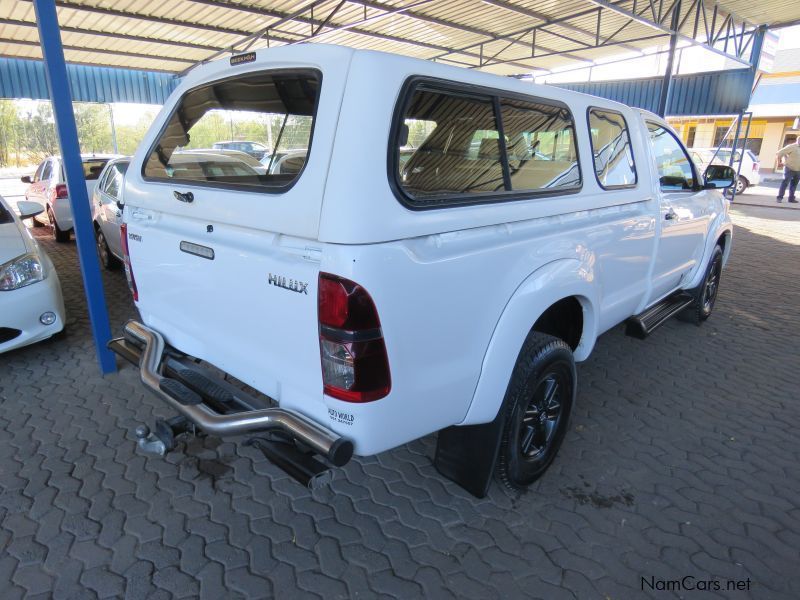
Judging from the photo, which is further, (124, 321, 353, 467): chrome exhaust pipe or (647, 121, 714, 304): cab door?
(647, 121, 714, 304): cab door

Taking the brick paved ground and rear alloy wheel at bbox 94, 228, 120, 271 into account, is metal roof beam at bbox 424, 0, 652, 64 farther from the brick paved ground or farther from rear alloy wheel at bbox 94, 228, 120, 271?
rear alloy wheel at bbox 94, 228, 120, 271

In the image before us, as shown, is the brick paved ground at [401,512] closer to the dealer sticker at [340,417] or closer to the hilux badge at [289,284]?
the dealer sticker at [340,417]

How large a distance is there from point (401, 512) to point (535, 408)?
875 millimetres

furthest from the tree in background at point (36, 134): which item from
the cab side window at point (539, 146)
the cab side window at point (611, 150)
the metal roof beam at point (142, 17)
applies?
the cab side window at point (539, 146)

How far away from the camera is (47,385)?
3848mm

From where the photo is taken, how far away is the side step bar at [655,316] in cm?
363

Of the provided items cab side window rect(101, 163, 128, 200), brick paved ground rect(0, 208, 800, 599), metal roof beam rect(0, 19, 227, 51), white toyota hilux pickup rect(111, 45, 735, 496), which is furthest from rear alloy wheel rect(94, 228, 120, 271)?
metal roof beam rect(0, 19, 227, 51)

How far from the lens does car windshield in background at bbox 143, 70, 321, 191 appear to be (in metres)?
Result: 2.04

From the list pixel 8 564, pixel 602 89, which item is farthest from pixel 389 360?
pixel 602 89

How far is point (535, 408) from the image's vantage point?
2.66 meters

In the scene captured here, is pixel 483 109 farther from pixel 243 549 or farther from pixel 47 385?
pixel 47 385

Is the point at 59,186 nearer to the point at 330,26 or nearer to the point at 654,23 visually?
the point at 330,26

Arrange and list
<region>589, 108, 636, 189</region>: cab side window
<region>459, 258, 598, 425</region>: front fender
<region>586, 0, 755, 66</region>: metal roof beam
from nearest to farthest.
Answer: <region>459, 258, 598, 425</region>: front fender, <region>589, 108, 636, 189</region>: cab side window, <region>586, 0, 755, 66</region>: metal roof beam

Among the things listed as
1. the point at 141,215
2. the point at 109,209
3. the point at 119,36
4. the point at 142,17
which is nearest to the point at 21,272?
the point at 141,215
